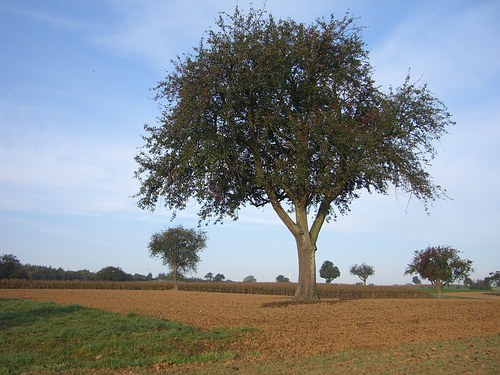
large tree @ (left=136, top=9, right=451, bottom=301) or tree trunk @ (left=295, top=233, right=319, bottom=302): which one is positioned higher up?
large tree @ (left=136, top=9, right=451, bottom=301)

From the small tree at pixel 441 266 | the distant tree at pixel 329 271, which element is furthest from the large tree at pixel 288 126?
the distant tree at pixel 329 271

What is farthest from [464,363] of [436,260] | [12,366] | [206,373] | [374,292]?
[374,292]

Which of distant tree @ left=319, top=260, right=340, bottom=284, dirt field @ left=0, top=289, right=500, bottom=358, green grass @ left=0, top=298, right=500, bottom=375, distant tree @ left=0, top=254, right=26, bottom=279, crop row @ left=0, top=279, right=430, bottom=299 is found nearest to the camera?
green grass @ left=0, top=298, right=500, bottom=375

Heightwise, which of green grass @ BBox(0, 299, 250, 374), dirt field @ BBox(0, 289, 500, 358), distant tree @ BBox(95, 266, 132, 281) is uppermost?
Answer: distant tree @ BBox(95, 266, 132, 281)

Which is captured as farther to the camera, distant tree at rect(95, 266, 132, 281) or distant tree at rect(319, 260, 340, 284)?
distant tree at rect(319, 260, 340, 284)

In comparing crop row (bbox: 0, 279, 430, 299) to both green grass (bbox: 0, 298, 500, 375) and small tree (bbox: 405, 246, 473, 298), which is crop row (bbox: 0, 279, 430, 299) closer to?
small tree (bbox: 405, 246, 473, 298)

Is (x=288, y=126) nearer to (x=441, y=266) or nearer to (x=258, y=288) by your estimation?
(x=441, y=266)

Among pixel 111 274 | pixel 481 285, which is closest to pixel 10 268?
pixel 111 274

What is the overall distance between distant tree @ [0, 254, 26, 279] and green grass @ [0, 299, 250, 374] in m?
67.3

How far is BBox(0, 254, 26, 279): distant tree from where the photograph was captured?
7494 centimetres

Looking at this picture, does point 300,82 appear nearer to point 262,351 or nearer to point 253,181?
point 253,181

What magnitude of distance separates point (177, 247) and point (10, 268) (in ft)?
104

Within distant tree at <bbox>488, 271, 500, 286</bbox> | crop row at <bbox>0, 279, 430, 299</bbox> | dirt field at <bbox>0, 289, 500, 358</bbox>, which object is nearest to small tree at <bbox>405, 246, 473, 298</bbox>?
crop row at <bbox>0, 279, 430, 299</bbox>

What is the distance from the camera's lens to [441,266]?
41.6 metres
